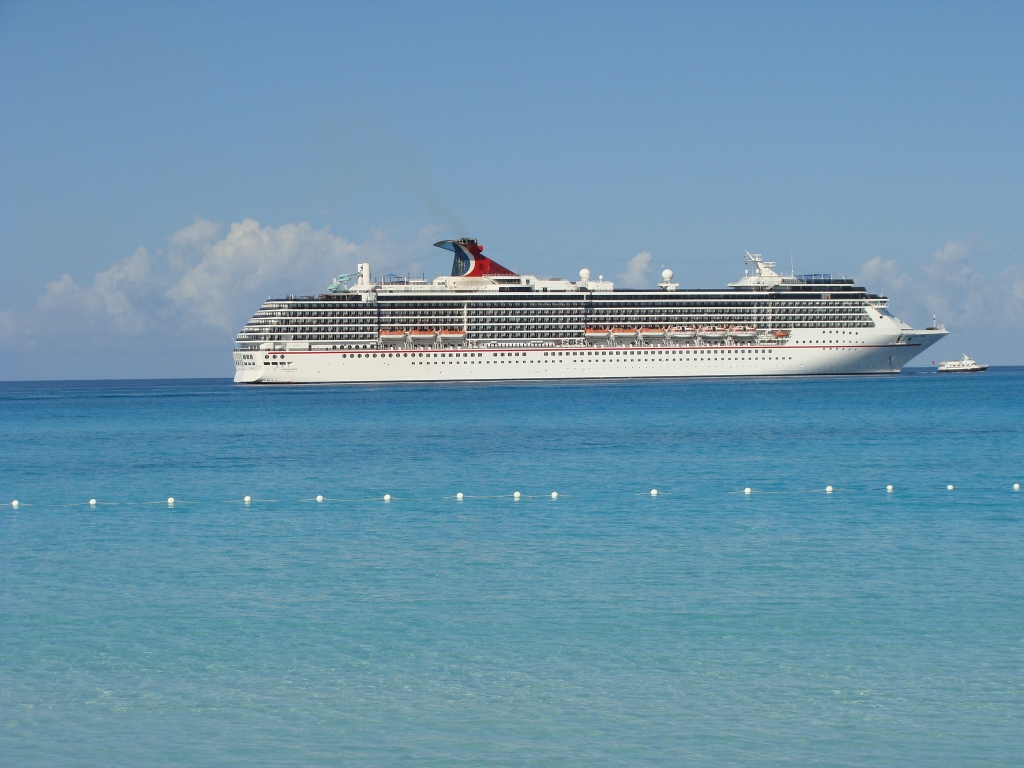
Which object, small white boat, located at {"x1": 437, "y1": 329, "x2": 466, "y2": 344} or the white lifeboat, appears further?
the white lifeboat

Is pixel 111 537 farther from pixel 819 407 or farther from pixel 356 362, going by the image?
pixel 356 362

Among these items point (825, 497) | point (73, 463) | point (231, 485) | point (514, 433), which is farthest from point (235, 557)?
point (514, 433)

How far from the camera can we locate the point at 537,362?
100750 mm

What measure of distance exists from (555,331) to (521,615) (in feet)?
284

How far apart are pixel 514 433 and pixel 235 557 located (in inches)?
1075

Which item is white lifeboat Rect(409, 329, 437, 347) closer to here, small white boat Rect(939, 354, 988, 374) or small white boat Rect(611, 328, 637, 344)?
small white boat Rect(611, 328, 637, 344)

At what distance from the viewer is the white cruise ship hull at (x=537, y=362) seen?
9944 cm

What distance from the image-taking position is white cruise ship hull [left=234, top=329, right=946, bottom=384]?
326 ft

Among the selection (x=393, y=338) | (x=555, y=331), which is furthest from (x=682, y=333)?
(x=393, y=338)

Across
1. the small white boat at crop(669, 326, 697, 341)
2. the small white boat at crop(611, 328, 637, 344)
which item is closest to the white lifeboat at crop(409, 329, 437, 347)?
the small white boat at crop(611, 328, 637, 344)

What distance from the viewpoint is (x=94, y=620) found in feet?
49.3

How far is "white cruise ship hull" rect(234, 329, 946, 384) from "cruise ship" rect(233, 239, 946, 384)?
91 mm

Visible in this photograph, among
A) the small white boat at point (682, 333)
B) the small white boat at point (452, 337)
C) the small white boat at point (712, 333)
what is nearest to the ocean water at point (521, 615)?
the small white boat at point (452, 337)

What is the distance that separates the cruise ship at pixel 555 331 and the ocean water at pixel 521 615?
66.0 m
